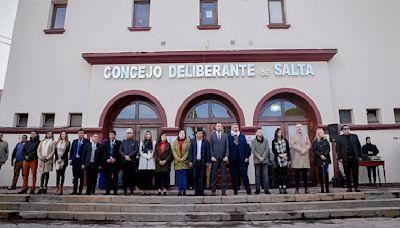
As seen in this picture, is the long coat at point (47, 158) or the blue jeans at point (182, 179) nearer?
the blue jeans at point (182, 179)

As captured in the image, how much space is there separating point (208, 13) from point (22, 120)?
8796mm

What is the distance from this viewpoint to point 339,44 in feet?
38.5

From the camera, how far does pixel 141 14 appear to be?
12.5m

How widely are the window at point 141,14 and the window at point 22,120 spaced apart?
564cm

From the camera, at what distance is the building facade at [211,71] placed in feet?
36.5

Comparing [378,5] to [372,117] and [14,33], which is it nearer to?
[372,117]

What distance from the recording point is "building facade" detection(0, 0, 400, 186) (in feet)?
36.5

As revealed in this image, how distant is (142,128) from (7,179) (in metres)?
5.34

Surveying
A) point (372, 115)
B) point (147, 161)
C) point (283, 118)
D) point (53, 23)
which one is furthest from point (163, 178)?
point (53, 23)

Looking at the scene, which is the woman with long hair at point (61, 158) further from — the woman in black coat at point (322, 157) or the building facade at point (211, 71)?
the woman in black coat at point (322, 157)

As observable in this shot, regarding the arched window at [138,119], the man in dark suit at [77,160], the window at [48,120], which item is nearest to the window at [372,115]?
the arched window at [138,119]

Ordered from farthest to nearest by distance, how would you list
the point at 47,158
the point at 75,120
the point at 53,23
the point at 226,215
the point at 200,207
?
the point at 53,23
the point at 75,120
the point at 47,158
the point at 200,207
the point at 226,215

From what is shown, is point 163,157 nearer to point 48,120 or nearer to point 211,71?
point 211,71

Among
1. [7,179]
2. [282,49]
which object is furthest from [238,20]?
[7,179]
